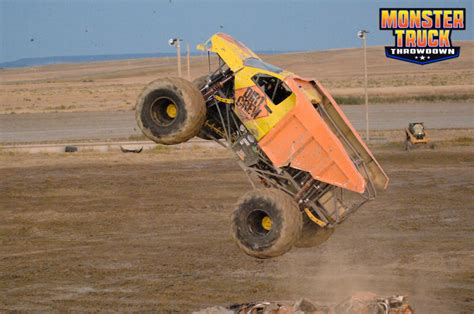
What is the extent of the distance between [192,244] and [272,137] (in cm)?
819

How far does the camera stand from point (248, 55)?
476 inches

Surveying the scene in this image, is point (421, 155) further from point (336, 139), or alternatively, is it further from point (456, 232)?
point (336, 139)

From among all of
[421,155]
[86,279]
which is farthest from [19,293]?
[421,155]

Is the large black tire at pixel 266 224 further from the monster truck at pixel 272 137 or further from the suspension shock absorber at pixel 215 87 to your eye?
the suspension shock absorber at pixel 215 87

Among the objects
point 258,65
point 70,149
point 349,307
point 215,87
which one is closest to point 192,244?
point 215,87

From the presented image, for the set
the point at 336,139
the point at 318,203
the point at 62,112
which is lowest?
the point at 62,112

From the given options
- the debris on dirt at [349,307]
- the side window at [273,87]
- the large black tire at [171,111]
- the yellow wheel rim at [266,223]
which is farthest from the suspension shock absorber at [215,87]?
the debris on dirt at [349,307]

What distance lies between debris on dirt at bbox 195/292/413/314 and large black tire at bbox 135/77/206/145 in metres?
2.43

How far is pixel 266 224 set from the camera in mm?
11672

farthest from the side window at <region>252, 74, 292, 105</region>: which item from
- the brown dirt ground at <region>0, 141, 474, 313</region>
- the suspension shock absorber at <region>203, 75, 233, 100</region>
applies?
the brown dirt ground at <region>0, 141, 474, 313</region>

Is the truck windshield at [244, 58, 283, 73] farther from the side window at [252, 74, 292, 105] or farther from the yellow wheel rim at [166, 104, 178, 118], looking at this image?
the yellow wheel rim at [166, 104, 178, 118]

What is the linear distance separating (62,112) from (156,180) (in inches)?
1409

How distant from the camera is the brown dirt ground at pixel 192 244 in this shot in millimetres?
15586

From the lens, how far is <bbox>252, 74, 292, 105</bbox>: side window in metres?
11.7
